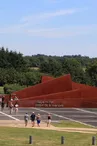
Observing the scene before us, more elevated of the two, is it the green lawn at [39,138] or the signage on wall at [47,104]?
the signage on wall at [47,104]

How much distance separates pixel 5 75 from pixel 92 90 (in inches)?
1525

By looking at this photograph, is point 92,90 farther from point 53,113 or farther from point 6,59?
point 6,59

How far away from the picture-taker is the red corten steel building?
44188 millimetres

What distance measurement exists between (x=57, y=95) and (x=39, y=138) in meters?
20.2

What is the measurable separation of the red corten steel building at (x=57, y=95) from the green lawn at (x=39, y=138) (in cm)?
1555

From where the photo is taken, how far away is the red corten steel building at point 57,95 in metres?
44.2

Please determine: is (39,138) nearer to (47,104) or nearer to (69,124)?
(69,124)

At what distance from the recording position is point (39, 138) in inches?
947

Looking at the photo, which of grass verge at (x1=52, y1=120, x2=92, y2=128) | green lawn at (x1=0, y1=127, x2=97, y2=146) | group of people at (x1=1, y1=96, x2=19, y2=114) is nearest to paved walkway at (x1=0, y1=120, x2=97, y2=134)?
grass verge at (x1=52, y1=120, x2=92, y2=128)

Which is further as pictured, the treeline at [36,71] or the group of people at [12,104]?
the treeline at [36,71]

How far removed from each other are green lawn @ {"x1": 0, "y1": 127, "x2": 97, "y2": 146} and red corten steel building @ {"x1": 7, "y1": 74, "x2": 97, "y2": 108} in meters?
15.6

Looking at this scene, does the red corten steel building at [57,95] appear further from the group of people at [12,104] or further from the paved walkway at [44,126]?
the paved walkway at [44,126]

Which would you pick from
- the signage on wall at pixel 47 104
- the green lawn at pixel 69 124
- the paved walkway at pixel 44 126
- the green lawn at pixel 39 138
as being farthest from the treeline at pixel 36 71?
the green lawn at pixel 39 138

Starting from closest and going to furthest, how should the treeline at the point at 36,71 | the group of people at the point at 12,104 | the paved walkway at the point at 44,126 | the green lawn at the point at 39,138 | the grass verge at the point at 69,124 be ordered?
the green lawn at the point at 39,138 → the paved walkway at the point at 44,126 → the grass verge at the point at 69,124 → the group of people at the point at 12,104 → the treeline at the point at 36,71
